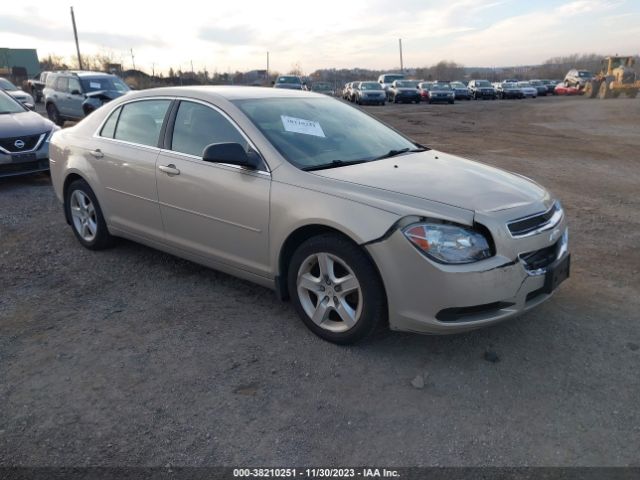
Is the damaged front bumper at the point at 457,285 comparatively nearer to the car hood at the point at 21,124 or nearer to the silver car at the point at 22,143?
the silver car at the point at 22,143

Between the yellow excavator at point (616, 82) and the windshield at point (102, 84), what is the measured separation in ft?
111

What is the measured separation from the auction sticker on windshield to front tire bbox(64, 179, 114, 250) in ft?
7.28

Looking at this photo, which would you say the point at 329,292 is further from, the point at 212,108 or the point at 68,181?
the point at 68,181

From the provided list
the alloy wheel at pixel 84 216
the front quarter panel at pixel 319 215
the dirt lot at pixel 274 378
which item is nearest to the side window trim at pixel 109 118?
the alloy wheel at pixel 84 216

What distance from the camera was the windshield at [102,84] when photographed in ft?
52.2

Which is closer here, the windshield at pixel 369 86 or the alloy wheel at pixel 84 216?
the alloy wheel at pixel 84 216

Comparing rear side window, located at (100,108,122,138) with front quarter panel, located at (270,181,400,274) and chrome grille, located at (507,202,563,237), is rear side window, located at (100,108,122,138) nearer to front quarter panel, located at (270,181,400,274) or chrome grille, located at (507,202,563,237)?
→ front quarter panel, located at (270,181,400,274)

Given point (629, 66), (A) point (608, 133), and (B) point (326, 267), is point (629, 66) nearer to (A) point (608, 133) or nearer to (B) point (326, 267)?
(A) point (608, 133)

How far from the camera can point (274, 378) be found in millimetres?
3207

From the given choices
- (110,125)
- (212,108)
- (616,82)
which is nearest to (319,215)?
(212,108)

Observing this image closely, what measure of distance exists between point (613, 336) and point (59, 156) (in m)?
5.26

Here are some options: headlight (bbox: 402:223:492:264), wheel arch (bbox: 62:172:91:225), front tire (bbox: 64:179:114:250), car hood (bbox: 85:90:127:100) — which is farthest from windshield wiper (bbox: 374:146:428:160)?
car hood (bbox: 85:90:127:100)

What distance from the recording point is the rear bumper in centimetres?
302

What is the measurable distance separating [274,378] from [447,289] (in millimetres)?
1142
